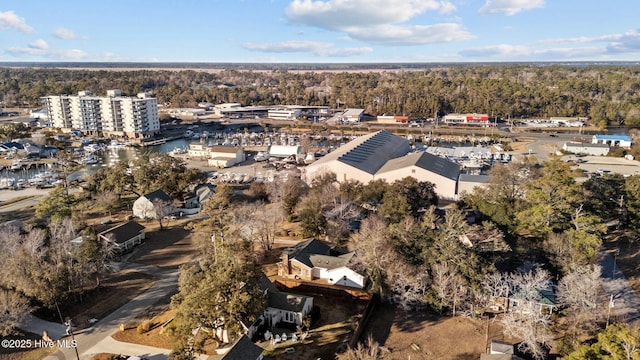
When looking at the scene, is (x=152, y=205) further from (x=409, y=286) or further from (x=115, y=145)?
(x=115, y=145)

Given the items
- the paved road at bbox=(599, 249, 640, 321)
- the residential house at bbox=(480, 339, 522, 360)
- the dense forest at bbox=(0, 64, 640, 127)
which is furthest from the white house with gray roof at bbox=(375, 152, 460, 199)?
the dense forest at bbox=(0, 64, 640, 127)

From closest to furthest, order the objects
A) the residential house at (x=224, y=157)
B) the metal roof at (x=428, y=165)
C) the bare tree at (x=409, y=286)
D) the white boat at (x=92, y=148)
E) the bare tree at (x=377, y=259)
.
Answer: the bare tree at (x=409, y=286)
the bare tree at (x=377, y=259)
the metal roof at (x=428, y=165)
the residential house at (x=224, y=157)
the white boat at (x=92, y=148)

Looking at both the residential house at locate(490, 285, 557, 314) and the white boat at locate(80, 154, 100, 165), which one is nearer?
the residential house at locate(490, 285, 557, 314)

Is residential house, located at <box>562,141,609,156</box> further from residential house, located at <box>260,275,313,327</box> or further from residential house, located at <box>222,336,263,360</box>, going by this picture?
residential house, located at <box>222,336,263,360</box>

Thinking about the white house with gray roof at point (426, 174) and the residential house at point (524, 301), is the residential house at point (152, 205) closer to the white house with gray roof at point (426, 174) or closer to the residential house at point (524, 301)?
the white house with gray roof at point (426, 174)

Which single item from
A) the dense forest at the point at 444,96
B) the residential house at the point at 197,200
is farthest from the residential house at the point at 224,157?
the dense forest at the point at 444,96

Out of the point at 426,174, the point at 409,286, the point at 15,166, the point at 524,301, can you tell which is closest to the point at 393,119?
the point at 426,174
